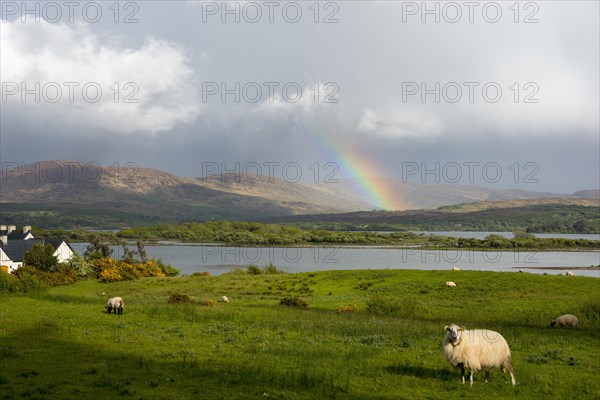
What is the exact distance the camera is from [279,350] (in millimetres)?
25922

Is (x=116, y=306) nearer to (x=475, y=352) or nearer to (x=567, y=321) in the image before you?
(x=475, y=352)

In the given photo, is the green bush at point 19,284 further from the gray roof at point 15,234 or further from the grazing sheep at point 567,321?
the gray roof at point 15,234

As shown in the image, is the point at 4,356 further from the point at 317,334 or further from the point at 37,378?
the point at 317,334

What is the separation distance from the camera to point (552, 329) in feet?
124

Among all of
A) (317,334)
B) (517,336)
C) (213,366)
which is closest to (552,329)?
(517,336)

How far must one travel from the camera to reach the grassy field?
1873 cm

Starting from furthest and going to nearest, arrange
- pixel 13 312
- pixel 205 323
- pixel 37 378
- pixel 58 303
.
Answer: pixel 58 303 < pixel 13 312 < pixel 205 323 < pixel 37 378

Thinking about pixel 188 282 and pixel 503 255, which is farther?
pixel 503 255

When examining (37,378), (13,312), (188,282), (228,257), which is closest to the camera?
(37,378)

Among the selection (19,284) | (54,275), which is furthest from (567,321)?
(54,275)

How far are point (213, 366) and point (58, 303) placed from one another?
3014 cm

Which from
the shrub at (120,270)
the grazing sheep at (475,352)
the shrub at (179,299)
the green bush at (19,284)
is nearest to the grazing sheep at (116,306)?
the shrub at (179,299)

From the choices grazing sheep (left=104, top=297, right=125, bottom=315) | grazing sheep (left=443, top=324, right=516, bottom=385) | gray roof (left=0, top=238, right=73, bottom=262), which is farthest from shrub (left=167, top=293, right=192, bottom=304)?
gray roof (left=0, top=238, right=73, bottom=262)

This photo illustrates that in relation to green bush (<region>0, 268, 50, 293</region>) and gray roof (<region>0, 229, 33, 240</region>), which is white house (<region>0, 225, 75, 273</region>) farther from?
green bush (<region>0, 268, 50, 293</region>)
